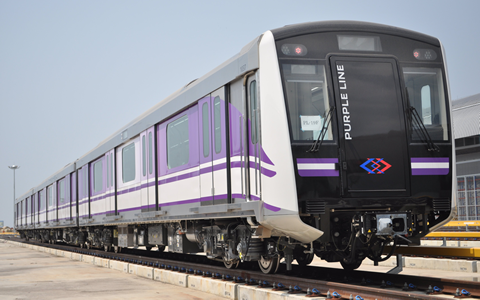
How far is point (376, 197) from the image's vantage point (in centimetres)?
739

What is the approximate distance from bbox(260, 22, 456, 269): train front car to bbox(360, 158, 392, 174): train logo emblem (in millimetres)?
13

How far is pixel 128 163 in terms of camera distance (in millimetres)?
14984

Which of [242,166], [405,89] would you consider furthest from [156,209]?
[405,89]

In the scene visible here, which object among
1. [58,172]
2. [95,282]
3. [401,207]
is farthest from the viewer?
[58,172]

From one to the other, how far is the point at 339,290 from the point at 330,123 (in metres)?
2.18

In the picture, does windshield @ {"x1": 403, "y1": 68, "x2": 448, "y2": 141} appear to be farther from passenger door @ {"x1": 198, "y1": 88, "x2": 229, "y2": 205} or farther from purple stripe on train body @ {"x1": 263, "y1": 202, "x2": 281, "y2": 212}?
passenger door @ {"x1": 198, "y1": 88, "x2": 229, "y2": 205}

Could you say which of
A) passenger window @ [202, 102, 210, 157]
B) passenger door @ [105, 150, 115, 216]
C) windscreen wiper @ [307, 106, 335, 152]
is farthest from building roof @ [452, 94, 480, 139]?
windscreen wiper @ [307, 106, 335, 152]

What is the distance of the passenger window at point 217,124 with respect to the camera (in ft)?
30.3

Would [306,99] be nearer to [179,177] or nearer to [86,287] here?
[179,177]

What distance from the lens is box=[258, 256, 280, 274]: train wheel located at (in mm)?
9258

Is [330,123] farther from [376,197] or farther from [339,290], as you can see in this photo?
[339,290]

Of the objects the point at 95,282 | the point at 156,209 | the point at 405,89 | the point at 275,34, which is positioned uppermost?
the point at 275,34

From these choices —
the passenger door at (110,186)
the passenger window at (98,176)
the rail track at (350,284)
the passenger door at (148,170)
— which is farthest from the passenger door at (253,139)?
the passenger window at (98,176)

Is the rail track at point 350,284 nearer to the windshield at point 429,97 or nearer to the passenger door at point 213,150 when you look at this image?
the passenger door at point 213,150
